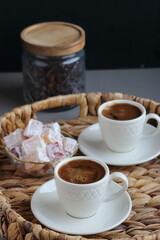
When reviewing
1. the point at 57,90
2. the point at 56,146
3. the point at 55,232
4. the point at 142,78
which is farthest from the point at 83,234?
the point at 142,78

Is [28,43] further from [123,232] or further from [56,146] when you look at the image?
[123,232]

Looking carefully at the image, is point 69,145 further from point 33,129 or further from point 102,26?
point 102,26

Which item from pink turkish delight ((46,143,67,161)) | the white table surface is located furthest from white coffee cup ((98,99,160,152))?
the white table surface

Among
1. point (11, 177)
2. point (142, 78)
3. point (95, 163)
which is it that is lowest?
point (142, 78)

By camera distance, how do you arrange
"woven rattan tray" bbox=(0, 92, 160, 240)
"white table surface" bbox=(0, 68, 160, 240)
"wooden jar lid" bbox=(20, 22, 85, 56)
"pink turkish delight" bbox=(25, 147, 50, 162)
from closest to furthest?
1. "woven rattan tray" bbox=(0, 92, 160, 240)
2. "pink turkish delight" bbox=(25, 147, 50, 162)
3. "wooden jar lid" bbox=(20, 22, 85, 56)
4. "white table surface" bbox=(0, 68, 160, 240)

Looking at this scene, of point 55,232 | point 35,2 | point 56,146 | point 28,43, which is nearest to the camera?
point 55,232

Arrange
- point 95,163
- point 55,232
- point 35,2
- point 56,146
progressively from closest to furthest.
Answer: point 55,232
point 95,163
point 56,146
point 35,2

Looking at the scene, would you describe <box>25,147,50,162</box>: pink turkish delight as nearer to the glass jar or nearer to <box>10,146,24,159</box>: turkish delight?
<box>10,146,24,159</box>: turkish delight
